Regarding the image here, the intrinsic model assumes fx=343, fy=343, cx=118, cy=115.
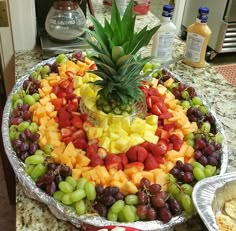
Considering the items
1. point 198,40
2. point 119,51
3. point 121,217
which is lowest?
point 121,217

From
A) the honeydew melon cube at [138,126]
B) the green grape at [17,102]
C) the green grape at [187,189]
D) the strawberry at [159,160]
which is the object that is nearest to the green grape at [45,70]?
the green grape at [17,102]

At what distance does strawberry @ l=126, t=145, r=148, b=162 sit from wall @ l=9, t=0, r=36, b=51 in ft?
2.21

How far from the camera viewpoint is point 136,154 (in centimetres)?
79

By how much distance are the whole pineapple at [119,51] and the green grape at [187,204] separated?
28cm

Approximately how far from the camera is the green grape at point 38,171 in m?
0.75

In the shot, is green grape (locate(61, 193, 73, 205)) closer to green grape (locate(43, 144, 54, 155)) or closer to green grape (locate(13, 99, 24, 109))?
green grape (locate(43, 144, 54, 155))

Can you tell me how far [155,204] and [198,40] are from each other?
711 mm

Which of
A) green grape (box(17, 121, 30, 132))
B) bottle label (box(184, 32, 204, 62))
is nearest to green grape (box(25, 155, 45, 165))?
green grape (box(17, 121, 30, 132))

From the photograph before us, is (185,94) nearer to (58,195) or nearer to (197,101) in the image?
(197,101)

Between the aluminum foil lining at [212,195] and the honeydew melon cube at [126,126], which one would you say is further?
the honeydew melon cube at [126,126]

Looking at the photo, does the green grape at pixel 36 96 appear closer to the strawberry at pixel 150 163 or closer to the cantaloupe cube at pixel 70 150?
the cantaloupe cube at pixel 70 150

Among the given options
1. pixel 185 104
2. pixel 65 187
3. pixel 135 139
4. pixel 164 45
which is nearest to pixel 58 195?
pixel 65 187

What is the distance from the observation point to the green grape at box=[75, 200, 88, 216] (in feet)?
2.26

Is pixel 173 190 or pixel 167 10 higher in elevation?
pixel 167 10
